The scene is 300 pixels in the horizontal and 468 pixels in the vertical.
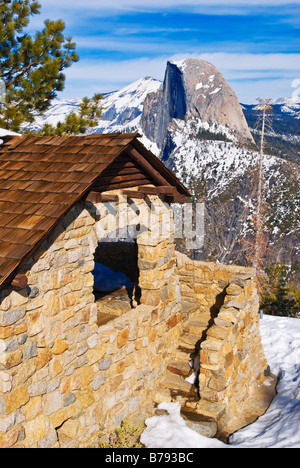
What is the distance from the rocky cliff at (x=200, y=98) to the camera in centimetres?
12438

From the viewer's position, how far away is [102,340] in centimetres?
534

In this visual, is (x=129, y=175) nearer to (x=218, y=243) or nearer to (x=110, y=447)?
(x=110, y=447)

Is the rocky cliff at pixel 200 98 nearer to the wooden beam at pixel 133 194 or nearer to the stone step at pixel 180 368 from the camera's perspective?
the stone step at pixel 180 368

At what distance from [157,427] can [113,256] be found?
17.7 feet

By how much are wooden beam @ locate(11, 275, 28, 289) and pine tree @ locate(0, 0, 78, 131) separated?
792 cm

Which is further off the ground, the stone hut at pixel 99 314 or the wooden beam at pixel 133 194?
the wooden beam at pixel 133 194

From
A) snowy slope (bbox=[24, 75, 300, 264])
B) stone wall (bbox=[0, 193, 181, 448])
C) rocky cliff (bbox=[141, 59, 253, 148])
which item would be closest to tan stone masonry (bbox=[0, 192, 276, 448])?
stone wall (bbox=[0, 193, 181, 448])

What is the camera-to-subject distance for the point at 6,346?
3.90m

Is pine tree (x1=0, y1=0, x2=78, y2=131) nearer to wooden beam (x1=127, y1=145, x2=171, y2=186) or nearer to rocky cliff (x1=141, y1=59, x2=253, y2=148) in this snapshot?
wooden beam (x1=127, y1=145, x2=171, y2=186)

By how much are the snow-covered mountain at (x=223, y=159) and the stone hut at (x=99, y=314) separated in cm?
3097

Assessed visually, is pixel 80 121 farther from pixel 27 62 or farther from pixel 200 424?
pixel 200 424

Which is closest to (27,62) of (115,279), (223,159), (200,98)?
(115,279)

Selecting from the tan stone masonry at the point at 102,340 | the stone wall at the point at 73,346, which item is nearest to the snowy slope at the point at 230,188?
the tan stone masonry at the point at 102,340

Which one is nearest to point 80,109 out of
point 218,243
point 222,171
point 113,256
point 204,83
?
point 113,256
